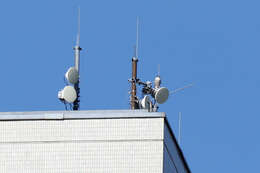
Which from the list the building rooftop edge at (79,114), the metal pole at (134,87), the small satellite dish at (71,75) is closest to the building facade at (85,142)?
the building rooftop edge at (79,114)

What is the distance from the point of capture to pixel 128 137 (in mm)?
70625

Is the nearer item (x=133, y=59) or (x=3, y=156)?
(x=3, y=156)

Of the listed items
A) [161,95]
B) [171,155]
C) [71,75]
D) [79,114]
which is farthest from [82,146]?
[161,95]

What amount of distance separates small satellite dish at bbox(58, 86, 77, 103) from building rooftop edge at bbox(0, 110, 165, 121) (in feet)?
11.8

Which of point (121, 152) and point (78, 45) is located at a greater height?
point (78, 45)

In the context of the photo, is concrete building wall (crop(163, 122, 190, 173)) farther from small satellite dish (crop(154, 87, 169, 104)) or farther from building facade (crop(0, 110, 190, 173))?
small satellite dish (crop(154, 87, 169, 104))

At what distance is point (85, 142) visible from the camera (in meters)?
71.1

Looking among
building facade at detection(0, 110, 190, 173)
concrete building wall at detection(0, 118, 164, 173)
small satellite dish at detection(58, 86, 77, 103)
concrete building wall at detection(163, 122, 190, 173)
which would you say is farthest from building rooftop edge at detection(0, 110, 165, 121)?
small satellite dish at detection(58, 86, 77, 103)

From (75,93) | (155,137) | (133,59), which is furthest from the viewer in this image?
(133,59)

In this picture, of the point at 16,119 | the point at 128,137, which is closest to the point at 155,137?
the point at 128,137

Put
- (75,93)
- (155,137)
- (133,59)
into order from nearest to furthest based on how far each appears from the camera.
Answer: (155,137), (75,93), (133,59)

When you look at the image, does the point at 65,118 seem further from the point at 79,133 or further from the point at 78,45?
the point at 78,45

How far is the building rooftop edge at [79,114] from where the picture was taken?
232ft

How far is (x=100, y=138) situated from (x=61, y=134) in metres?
1.87
